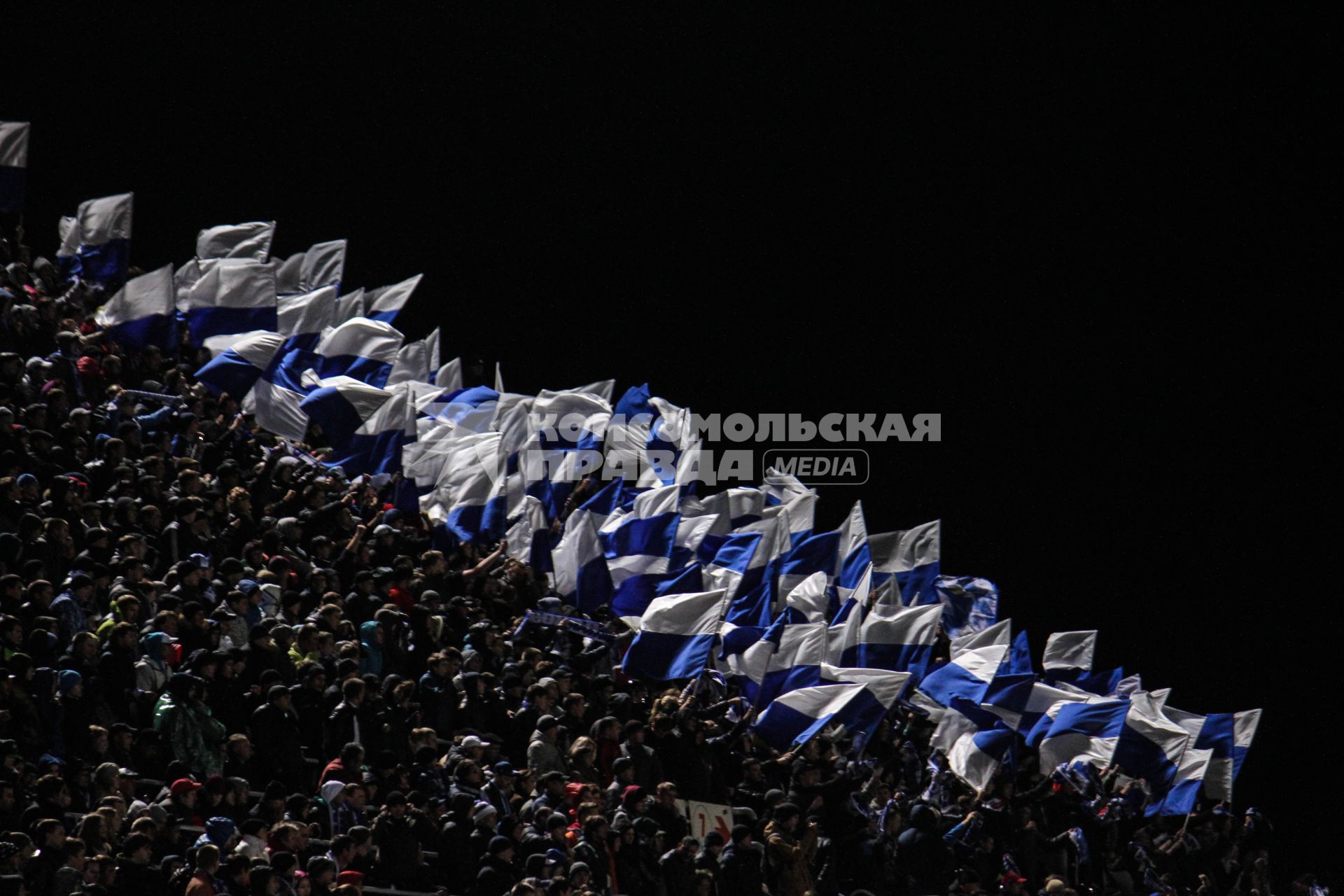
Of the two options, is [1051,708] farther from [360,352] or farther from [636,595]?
[360,352]

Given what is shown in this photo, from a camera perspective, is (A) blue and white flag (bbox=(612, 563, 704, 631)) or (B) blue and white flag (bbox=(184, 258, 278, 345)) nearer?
(A) blue and white flag (bbox=(612, 563, 704, 631))

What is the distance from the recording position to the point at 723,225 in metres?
31.8

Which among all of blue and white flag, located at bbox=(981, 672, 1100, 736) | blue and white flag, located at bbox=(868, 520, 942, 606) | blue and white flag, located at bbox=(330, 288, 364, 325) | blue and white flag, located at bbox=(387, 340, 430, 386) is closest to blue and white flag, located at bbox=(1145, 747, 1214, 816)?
blue and white flag, located at bbox=(981, 672, 1100, 736)

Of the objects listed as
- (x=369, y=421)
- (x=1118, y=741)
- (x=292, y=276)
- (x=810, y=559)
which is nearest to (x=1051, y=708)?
(x=1118, y=741)

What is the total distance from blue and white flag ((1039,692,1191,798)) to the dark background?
36.4ft

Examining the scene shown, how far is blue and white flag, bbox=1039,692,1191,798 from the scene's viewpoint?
55.9ft

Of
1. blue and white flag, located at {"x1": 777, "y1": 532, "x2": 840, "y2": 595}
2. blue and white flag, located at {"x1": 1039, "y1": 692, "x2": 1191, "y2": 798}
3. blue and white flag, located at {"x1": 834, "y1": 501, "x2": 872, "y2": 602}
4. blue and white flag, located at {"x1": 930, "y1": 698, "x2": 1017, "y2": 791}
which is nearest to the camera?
blue and white flag, located at {"x1": 930, "y1": 698, "x2": 1017, "y2": 791}

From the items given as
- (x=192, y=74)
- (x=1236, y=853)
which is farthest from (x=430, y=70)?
(x=1236, y=853)

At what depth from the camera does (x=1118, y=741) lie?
56.3 ft

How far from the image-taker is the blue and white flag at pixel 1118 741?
55.9 ft

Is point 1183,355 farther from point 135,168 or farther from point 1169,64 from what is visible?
point 135,168

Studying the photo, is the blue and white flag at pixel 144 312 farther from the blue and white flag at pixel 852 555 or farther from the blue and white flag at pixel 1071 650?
the blue and white flag at pixel 1071 650

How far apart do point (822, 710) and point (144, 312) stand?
25.4 feet

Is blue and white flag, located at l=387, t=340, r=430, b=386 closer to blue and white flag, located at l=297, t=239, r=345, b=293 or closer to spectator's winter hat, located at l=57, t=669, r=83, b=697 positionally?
Answer: blue and white flag, located at l=297, t=239, r=345, b=293
